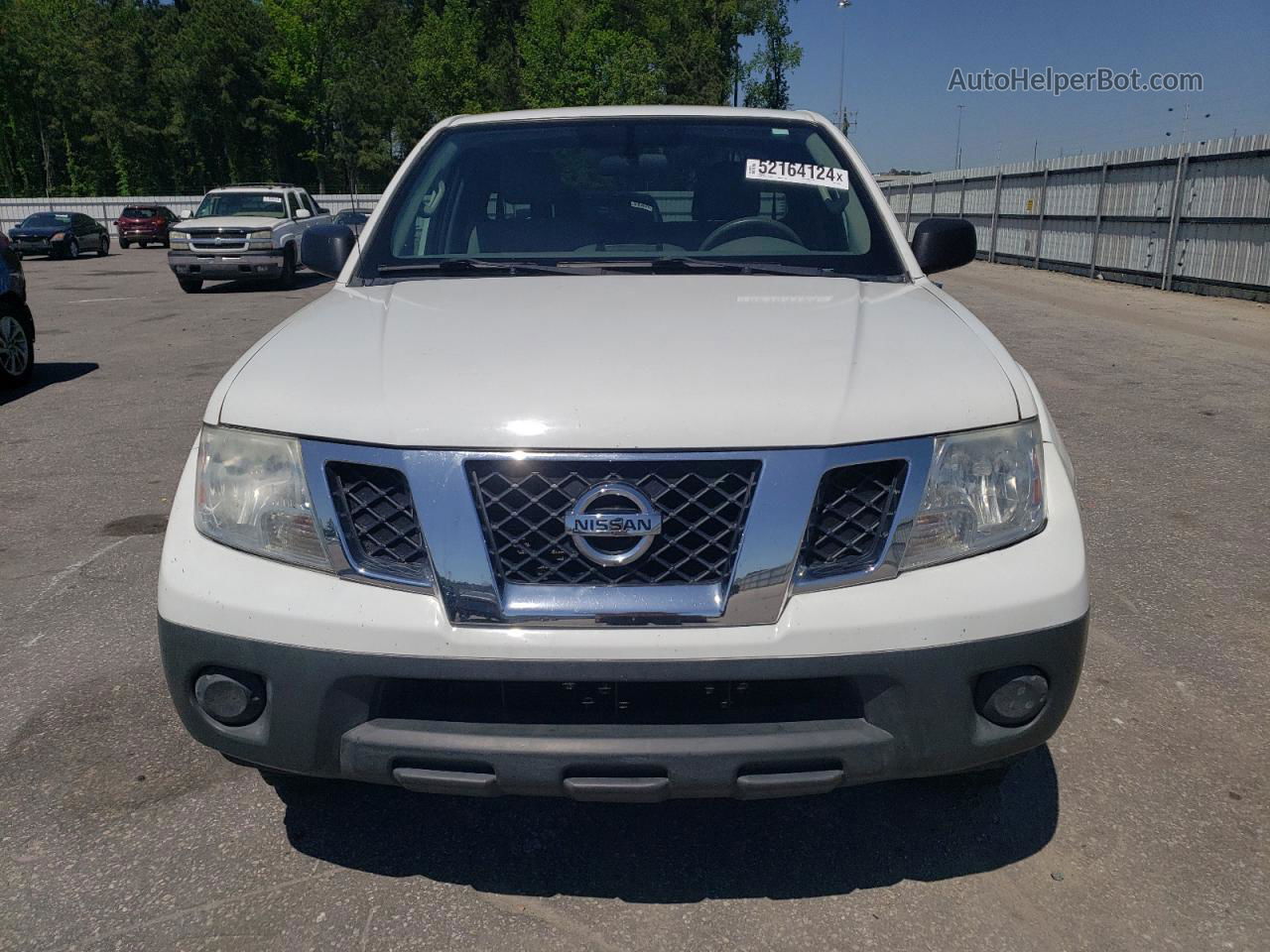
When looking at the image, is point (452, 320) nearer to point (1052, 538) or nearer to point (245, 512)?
point (245, 512)

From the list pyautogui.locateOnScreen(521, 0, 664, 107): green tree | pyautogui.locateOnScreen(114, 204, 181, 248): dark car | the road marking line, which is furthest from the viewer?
pyautogui.locateOnScreen(521, 0, 664, 107): green tree

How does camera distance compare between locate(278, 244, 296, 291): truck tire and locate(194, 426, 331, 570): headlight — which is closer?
locate(194, 426, 331, 570): headlight

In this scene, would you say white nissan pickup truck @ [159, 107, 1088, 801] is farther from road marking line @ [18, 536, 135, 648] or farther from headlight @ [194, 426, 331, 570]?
road marking line @ [18, 536, 135, 648]

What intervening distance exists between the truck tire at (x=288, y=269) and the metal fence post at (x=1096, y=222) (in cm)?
1505

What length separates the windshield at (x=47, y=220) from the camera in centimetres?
3048

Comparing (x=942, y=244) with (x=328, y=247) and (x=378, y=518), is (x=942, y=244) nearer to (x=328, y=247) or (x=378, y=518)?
(x=328, y=247)

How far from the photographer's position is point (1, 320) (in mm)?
8750

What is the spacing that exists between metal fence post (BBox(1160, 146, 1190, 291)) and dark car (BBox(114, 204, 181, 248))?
32.3m

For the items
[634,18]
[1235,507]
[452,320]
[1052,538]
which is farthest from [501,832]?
[634,18]

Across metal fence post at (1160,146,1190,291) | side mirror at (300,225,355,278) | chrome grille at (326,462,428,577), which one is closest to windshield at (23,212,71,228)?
metal fence post at (1160,146,1190,291)

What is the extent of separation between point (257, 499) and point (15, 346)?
8289 millimetres

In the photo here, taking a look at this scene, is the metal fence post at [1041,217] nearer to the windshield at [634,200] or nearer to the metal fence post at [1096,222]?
the metal fence post at [1096,222]

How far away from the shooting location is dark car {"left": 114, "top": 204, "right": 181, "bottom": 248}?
121 ft

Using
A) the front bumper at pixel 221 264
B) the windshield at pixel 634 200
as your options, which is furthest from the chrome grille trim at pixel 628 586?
the front bumper at pixel 221 264
